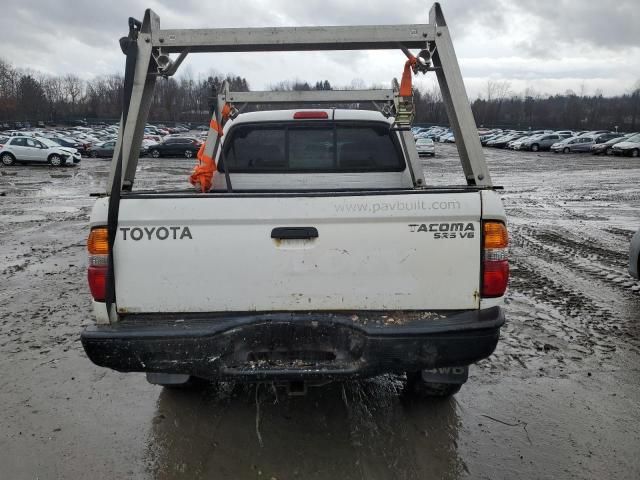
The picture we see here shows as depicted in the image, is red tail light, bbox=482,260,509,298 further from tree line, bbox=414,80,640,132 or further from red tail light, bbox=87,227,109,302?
tree line, bbox=414,80,640,132

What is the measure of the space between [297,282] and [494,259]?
3.79 ft

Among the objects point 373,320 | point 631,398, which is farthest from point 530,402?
point 373,320

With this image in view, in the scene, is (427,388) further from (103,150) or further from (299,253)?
(103,150)

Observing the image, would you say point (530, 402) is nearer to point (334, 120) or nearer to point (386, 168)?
point (386, 168)

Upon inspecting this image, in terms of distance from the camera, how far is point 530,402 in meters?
3.89

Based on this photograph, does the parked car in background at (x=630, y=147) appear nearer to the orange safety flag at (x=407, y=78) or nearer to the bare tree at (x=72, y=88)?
the orange safety flag at (x=407, y=78)

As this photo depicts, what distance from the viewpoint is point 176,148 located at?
119ft

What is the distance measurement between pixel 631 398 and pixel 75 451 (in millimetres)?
4115

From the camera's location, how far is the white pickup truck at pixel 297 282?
2822 mm

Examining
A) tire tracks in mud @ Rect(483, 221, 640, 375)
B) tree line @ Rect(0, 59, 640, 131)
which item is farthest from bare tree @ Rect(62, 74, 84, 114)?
tire tracks in mud @ Rect(483, 221, 640, 375)

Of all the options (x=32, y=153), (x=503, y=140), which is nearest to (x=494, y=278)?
(x=32, y=153)

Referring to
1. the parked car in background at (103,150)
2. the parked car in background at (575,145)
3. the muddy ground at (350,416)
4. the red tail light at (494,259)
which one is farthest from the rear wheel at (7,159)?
the parked car in background at (575,145)

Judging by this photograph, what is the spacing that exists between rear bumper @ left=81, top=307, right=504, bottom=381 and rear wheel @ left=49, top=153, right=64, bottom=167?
29937 millimetres

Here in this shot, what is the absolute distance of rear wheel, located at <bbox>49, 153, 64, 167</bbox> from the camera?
28.9m
